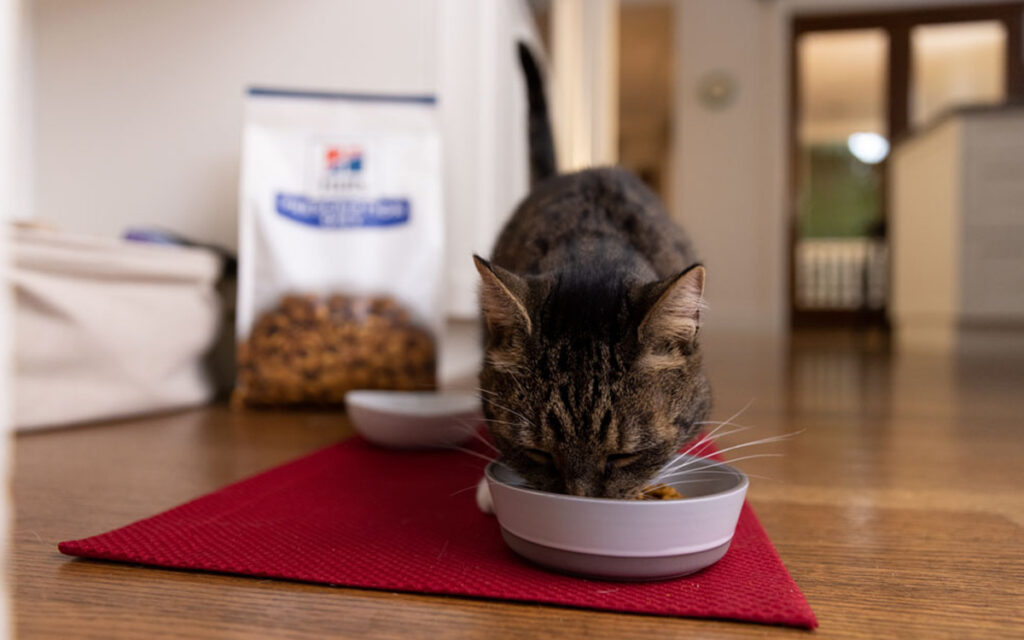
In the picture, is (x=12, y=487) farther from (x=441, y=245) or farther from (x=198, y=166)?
(x=198, y=166)

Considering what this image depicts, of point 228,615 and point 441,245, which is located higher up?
point 441,245

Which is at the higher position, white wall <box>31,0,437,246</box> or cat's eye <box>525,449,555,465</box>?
white wall <box>31,0,437,246</box>

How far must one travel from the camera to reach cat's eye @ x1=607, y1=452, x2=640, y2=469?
25.5 inches

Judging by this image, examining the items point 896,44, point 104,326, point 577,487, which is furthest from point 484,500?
point 896,44

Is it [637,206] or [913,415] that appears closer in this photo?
[637,206]

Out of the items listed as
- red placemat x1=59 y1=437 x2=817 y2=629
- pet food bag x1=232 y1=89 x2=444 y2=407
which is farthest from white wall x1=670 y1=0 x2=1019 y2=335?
red placemat x1=59 y1=437 x2=817 y2=629

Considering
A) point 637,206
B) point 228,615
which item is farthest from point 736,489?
point 637,206

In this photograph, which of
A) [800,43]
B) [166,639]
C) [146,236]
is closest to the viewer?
[166,639]

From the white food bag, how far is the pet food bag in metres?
0.13

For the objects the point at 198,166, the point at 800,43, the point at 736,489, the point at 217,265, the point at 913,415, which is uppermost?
the point at 800,43

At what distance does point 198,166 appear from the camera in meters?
1.82

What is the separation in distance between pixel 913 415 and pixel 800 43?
5.69 metres

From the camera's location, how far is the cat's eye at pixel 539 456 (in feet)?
2.18

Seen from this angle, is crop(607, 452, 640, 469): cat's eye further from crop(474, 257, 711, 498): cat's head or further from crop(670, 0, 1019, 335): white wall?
crop(670, 0, 1019, 335): white wall
